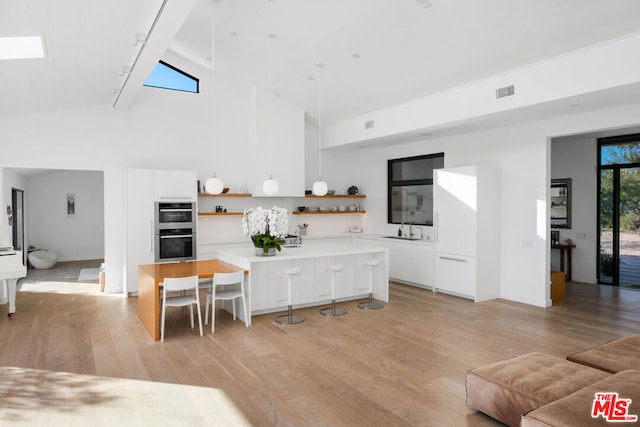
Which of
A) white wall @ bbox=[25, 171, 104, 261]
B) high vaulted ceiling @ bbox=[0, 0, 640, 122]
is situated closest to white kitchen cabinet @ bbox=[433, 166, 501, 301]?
high vaulted ceiling @ bbox=[0, 0, 640, 122]

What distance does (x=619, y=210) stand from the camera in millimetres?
7750

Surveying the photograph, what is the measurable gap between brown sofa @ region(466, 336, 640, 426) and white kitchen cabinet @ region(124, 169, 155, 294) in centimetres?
569

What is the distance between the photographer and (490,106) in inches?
228

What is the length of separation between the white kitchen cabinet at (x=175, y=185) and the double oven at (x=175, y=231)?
0.11 meters

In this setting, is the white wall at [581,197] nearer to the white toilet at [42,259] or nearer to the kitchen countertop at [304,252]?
the kitchen countertop at [304,252]

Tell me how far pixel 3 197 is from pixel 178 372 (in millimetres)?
5023

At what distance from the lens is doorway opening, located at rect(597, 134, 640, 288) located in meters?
7.59

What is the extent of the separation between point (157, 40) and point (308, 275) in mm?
3538

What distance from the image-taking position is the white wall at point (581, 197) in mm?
8008

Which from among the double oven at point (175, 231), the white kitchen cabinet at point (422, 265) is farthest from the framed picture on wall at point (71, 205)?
the white kitchen cabinet at point (422, 265)

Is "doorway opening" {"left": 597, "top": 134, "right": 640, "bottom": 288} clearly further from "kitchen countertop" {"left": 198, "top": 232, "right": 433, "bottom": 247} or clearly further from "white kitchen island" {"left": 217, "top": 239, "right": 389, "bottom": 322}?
"white kitchen island" {"left": 217, "top": 239, "right": 389, "bottom": 322}

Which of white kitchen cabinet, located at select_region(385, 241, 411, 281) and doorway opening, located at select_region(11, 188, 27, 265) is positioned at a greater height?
doorway opening, located at select_region(11, 188, 27, 265)

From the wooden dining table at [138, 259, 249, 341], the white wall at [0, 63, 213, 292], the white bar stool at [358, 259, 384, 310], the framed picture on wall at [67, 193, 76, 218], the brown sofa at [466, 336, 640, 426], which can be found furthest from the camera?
the framed picture on wall at [67, 193, 76, 218]

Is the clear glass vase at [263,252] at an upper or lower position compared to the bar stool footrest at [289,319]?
upper
